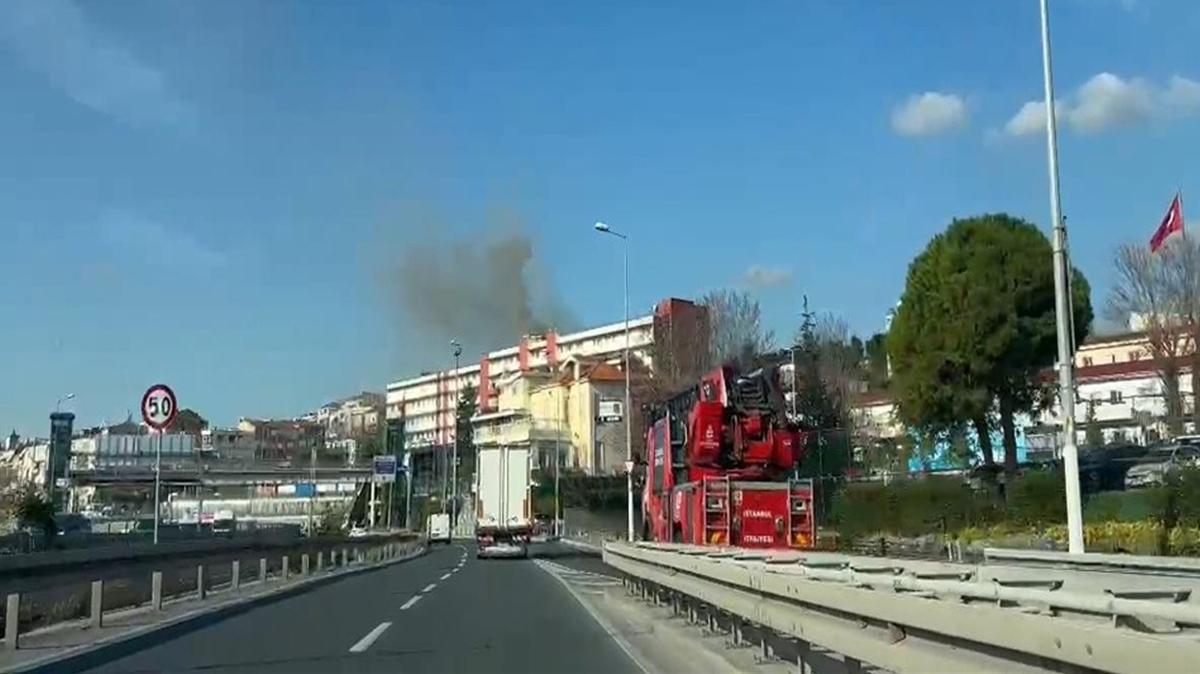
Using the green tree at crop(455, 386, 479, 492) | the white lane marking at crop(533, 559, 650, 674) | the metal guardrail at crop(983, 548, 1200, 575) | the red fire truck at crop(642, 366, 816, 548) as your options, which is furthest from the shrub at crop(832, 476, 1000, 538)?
the green tree at crop(455, 386, 479, 492)

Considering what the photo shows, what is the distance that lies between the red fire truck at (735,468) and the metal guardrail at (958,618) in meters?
13.3

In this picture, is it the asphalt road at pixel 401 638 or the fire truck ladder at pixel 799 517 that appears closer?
the asphalt road at pixel 401 638

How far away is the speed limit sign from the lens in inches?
973

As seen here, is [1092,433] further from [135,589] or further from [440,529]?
[135,589]

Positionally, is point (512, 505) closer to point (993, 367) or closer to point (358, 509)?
point (993, 367)

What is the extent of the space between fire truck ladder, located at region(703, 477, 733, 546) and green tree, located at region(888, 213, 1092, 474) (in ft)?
82.8

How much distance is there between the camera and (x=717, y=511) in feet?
88.5

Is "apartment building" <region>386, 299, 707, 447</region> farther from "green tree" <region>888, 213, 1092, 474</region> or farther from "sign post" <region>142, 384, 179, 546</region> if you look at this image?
"sign post" <region>142, 384, 179, 546</region>

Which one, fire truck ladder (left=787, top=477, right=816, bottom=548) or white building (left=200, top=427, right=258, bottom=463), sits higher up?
white building (left=200, top=427, right=258, bottom=463)

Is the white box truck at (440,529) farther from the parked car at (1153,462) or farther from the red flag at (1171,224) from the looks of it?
the red flag at (1171,224)

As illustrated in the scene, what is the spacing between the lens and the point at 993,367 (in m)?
50.7

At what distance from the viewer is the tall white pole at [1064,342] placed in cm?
2252

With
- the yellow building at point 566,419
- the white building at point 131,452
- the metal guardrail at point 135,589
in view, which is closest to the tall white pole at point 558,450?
the yellow building at point 566,419

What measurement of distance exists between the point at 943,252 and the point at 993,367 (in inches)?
241
